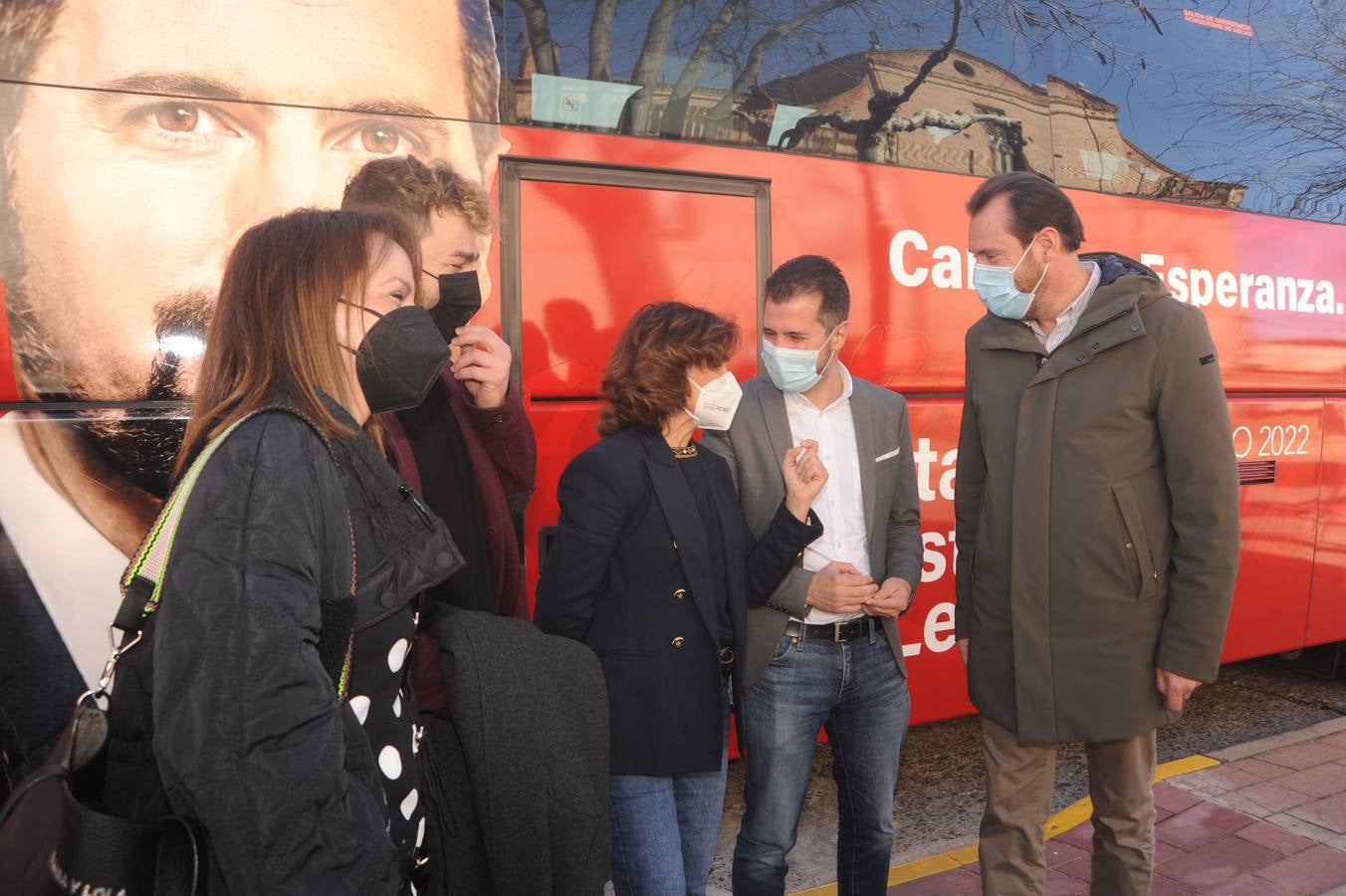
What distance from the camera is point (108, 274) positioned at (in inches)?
110

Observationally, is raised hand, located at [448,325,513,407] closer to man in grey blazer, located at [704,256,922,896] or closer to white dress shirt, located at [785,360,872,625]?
man in grey blazer, located at [704,256,922,896]

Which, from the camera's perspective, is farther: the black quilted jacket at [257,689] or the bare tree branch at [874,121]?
the bare tree branch at [874,121]

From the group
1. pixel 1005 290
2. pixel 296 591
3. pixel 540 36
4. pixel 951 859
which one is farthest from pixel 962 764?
pixel 296 591

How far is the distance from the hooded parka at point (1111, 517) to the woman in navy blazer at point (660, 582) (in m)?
0.62

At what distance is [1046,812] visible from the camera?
9.52 ft

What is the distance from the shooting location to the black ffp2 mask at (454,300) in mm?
2598

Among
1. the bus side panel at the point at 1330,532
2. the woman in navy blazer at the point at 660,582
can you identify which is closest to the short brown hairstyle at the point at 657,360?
the woman in navy blazer at the point at 660,582

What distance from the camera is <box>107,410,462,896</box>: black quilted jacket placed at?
1.25 meters

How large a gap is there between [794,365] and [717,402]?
0.29 metres

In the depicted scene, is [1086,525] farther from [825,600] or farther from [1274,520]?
[1274,520]

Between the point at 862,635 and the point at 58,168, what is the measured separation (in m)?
2.38

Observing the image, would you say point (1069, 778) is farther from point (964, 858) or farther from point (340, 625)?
point (340, 625)

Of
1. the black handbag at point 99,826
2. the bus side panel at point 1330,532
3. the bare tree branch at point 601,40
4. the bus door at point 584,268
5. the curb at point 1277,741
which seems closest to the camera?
the black handbag at point 99,826

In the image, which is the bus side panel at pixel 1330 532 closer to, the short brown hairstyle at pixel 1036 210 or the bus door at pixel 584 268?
the short brown hairstyle at pixel 1036 210
